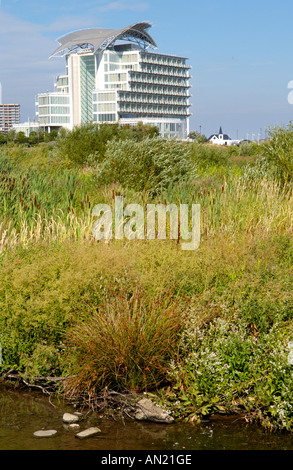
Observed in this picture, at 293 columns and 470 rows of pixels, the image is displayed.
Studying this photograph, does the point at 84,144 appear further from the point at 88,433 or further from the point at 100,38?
the point at 100,38

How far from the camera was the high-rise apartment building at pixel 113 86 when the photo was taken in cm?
11706

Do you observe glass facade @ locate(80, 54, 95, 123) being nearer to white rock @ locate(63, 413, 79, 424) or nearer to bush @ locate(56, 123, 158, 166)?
bush @ locate(56, 123, 158, 166)

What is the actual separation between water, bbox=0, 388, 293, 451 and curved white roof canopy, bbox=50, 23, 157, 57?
127 m

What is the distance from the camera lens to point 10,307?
516cm

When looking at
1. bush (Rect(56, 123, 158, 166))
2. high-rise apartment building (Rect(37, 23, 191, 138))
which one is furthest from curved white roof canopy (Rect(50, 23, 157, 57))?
bush (Rect(56, 123, 158, 166))

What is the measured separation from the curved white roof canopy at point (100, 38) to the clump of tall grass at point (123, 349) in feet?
414

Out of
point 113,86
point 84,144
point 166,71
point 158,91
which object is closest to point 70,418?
point 84,144

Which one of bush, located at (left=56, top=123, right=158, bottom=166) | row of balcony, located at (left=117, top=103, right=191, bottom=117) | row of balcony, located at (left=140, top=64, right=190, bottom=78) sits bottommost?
bush, located at (left=56, top=123, right=158, bottom=166)

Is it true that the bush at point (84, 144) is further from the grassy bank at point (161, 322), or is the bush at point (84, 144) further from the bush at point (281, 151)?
the grassy bank at point (161, 322)

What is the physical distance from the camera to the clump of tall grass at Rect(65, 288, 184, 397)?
472cm

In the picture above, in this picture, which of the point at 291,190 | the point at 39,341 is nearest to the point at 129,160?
the point at 291,190

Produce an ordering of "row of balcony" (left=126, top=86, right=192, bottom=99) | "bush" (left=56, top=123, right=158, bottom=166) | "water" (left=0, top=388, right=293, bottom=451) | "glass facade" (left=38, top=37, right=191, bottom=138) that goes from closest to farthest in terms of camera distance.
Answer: "water" (left=0, top=388, right=293, bottom=451), "bush" (left=56, top=123, right=158, bottom=166), "glass facade" (left=38, top=37, right=191, bottom=138), "row of balcony" (left=126, top=86, right=192, bottom=99)
